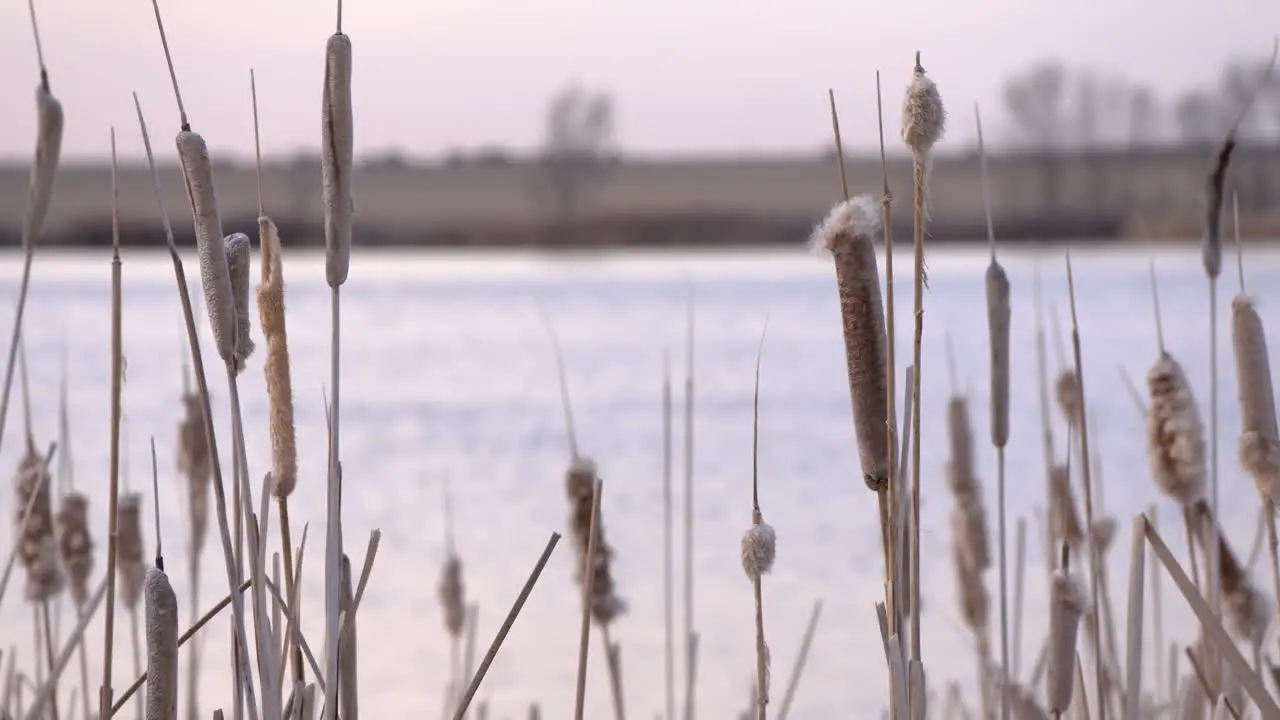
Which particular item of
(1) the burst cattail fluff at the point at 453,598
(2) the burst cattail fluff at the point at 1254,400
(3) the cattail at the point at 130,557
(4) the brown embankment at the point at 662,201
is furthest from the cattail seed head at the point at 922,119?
(4) the brown embankment at the point at 662,201

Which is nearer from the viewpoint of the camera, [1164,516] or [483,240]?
[1164,516]

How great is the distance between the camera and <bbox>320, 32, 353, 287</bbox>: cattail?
2.46ft

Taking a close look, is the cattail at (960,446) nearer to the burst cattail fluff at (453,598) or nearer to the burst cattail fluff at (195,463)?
the burst cattail fluff at (453,598)

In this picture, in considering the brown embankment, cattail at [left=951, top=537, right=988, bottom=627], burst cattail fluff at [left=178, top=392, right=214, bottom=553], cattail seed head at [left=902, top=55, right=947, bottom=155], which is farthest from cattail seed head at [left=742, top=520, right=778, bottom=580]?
the brown embankment

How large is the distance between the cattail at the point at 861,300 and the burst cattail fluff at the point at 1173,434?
0.35 metres

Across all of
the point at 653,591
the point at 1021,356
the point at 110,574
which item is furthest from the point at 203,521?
the point at 1021,356

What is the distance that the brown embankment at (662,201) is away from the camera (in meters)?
24.6

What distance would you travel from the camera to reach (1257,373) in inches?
39.5

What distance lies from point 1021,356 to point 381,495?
5.57 m

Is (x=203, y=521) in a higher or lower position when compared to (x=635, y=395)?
higher

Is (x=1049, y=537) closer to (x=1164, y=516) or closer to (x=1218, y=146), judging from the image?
(x=1218, y=146)

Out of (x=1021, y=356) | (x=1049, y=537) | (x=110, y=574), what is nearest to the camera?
(x=110, y=574)

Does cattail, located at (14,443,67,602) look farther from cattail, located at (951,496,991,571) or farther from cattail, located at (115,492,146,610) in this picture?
cattail, located at (951,496,991,571)

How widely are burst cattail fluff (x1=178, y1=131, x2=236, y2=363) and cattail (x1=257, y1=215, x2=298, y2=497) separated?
0.07m
